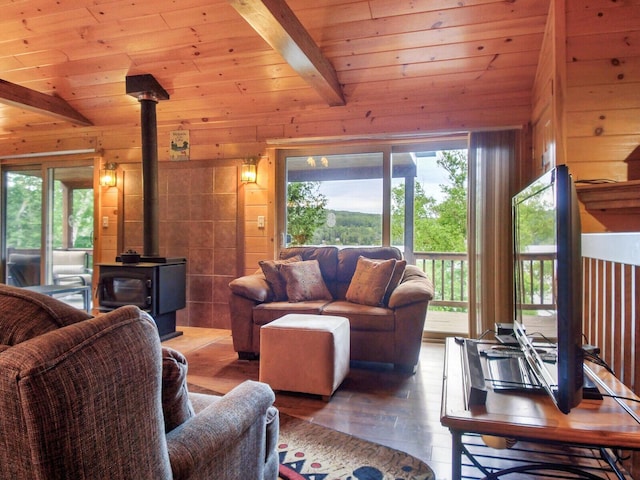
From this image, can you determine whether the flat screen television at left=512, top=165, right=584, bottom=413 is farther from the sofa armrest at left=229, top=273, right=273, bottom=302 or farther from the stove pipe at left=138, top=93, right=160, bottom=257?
the stove pipe at left=138, top=93, right=160, bottom=257

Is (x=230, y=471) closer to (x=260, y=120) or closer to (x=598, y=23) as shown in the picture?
(x=598, y=23)

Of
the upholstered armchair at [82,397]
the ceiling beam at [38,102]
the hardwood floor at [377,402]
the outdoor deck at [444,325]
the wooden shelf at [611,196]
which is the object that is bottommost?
the hardwood floor at [377,402]

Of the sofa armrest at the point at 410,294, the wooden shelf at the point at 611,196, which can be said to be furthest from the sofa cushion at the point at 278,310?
the wooden shelf at the point at 611,196

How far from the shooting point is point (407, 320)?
3.08 meters

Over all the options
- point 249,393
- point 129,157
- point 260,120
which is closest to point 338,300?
point 260,120

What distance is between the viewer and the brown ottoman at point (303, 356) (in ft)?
8.40

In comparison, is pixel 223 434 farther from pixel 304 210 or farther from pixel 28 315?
pixel 304 210

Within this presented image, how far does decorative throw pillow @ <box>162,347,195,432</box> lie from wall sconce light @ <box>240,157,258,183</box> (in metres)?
3.62

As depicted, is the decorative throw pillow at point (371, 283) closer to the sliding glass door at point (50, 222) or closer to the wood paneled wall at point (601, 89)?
the wood paneled wall at point (601, 89)

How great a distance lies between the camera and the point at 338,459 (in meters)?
1.88

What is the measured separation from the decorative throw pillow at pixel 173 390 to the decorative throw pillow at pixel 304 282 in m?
2.52

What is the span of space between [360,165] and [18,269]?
16.4ft

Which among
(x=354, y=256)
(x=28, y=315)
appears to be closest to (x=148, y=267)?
(x=354, y=256)

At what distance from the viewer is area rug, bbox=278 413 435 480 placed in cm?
175
